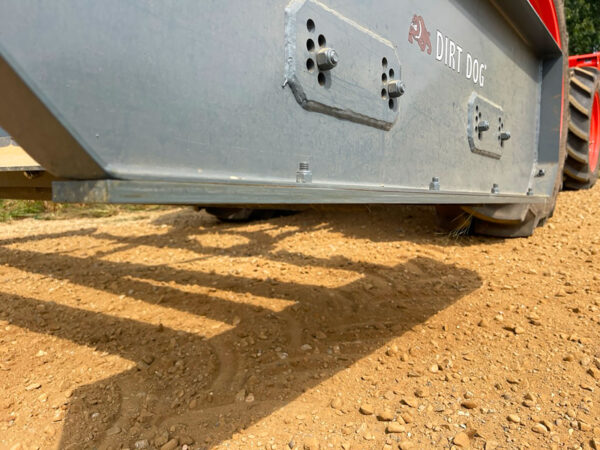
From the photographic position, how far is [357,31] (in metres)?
1.26

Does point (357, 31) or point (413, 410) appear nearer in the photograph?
point (357, 31)

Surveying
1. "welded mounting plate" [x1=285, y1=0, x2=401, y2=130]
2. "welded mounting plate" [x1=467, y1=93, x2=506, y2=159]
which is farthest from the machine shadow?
"welded mounting plate" [x1=285, y1=0, x2=401, y2=130]

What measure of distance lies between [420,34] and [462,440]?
52.4 inches

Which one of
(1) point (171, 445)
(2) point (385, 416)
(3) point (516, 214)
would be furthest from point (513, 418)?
(3) point (516, 214)

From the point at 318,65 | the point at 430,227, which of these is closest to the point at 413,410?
the point at 318,65

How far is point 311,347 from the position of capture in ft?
6.73

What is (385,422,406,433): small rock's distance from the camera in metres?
1.47

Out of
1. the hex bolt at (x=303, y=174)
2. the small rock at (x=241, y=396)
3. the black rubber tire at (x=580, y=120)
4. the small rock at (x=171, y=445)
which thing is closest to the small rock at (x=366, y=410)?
the small rock at (x=241, y=396)

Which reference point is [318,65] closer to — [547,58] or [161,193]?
[161,193]

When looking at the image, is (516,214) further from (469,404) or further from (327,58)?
(327,58)

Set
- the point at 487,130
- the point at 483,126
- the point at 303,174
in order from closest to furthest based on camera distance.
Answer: the point at 303,174, the point at 483,126, the point at 487,130

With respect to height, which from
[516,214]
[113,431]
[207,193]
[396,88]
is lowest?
[113,431]

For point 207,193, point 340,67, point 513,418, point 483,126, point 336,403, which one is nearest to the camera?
point 207,193

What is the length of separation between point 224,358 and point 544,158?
2.42 meters
